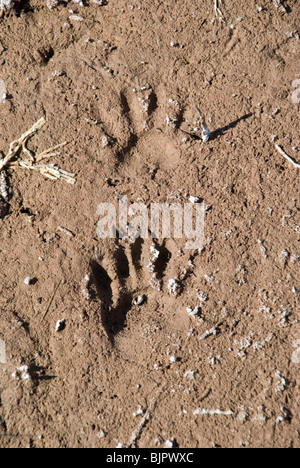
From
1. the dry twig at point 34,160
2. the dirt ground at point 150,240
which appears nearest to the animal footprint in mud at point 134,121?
the dirt ground at point 150,240

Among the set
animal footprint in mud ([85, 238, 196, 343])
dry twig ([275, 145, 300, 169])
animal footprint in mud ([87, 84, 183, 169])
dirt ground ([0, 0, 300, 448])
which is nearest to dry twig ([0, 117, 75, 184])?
dirt ground ([0, 0, 300, 448])

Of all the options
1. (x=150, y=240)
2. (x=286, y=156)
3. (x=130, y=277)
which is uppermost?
(x=286, y=156)

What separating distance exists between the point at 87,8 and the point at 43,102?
71 cm

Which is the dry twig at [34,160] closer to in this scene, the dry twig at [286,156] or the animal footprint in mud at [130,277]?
the animal footprint in mud at [130,277]

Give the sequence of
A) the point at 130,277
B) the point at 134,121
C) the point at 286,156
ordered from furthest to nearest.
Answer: the point at 134,121 < the point at 286,156 < the point at 130,277

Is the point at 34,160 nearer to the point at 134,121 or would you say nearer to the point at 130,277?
the point at 134,121

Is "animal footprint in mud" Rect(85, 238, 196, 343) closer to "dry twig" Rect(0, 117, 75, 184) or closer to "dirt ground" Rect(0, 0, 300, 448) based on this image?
"dirt ground" Rect(0, 0, 300, 448)

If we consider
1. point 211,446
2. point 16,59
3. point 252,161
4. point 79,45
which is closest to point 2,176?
point 16,59

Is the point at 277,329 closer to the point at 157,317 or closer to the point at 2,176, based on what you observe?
the point at 157,317

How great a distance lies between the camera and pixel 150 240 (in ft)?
7.36

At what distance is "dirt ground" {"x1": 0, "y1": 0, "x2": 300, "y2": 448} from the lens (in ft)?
6.52

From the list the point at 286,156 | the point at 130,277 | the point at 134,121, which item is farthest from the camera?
the point at 134,121

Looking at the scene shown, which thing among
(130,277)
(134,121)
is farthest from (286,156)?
(130,277)

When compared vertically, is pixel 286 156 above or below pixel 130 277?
above
